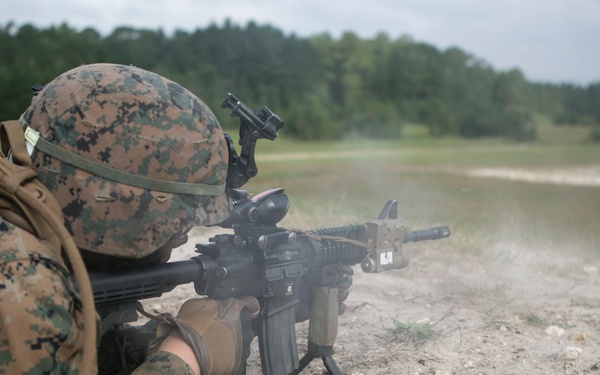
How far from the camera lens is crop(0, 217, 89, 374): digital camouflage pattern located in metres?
2.14

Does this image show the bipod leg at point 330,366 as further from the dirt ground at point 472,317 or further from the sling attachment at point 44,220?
the sling attachment at point 44,220

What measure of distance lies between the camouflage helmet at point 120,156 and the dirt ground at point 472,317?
5.55 feet

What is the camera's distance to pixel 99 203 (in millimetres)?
2613

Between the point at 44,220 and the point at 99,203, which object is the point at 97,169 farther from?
the point at 44,220

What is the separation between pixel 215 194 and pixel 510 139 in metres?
29.6

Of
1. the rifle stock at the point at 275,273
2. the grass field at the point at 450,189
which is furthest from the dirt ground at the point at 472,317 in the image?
the grass field at the point at 450,189

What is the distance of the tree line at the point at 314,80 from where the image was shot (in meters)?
24.6

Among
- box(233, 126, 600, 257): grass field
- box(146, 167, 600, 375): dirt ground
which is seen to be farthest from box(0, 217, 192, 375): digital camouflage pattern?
box(233, 126, 600, 257): grass field

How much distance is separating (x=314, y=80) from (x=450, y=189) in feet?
78.9

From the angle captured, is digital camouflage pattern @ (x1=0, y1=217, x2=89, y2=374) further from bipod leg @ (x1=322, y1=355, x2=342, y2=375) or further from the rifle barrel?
the rifle barrel

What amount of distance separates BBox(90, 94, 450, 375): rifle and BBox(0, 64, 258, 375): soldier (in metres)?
0.13

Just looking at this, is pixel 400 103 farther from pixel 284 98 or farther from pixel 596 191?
pixel 596 191

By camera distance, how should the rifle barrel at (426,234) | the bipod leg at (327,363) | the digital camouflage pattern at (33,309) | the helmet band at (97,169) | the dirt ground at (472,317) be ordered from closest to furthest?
1. the digital camouflage pattern at (33,309)
2. the helmet band at (97,169)
3. the bipod leg at (327,363)
4. the dirt ground at (472,317)
5. the rifle barrel at (426,234)

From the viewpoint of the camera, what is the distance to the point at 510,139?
101ft
